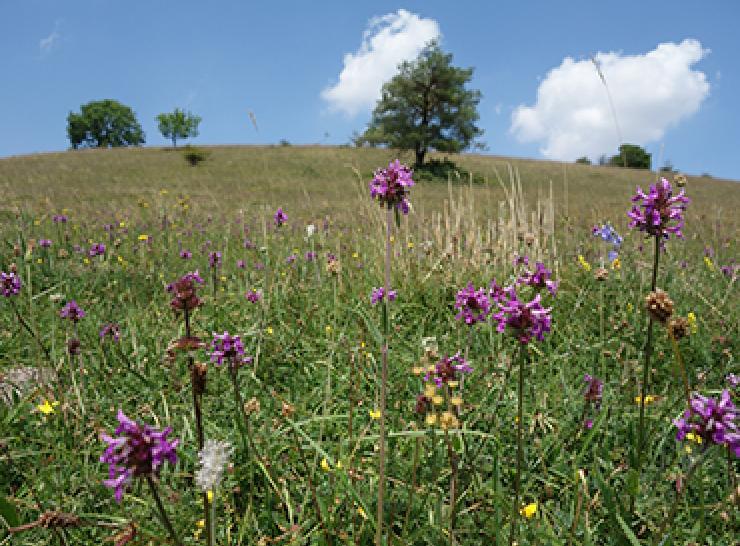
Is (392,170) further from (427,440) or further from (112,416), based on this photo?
(112,416)

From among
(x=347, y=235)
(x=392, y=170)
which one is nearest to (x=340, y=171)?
(x=347, y=235)

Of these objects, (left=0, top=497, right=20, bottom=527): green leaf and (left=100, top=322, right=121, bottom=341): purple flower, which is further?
(left=100, top=322, right=121, bottom=341): purple flower

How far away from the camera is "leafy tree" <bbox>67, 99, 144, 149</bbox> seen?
7306 cm

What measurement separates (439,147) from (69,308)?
36.0 m

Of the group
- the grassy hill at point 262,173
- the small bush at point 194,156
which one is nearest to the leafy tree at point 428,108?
the grassy hill at point 262,173

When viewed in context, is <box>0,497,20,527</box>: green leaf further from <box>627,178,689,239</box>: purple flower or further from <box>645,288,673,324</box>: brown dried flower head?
<box>627,178,689,239</box>: purple flower

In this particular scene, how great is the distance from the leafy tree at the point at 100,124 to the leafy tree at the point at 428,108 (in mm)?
56584

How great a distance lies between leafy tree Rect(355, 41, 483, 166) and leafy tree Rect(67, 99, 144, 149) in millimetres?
56584

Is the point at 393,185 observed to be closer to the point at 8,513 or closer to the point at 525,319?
the point at 525,319

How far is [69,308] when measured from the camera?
225 cm

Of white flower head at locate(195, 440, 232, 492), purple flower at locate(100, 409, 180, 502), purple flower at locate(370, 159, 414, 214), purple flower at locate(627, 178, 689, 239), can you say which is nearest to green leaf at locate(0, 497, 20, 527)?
purple flower at locate(100, 409, 180, 502)

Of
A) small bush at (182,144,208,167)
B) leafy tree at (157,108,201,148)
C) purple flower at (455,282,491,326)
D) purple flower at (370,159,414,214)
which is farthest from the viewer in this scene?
leafy tree at (157,108,201,148)

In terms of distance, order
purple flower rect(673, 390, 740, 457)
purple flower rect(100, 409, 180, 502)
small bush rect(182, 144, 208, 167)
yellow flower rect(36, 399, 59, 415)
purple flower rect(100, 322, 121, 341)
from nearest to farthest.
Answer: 1. purple flower rect(100, 409, 180, 502)
2. purple flower rect(673, 390, 740, 457)
3. yellow flower rect(36, 399, 59, 415)
4. purple flower rect(100, 322, 121, 341)
5. small bush rect(182, 144, 208, 167)

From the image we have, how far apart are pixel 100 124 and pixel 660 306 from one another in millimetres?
88256
